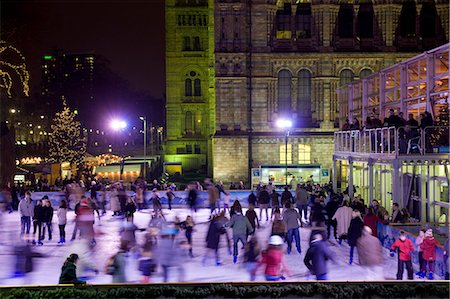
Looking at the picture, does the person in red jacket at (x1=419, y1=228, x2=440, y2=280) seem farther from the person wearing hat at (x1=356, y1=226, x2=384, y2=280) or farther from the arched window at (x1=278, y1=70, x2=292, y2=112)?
the arched window at (x1=278, y1=70, x2=292, y2=112)

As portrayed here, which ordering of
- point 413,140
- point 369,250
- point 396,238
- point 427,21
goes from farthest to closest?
point 427,21, point 413,140, point 396,238, point 369,250

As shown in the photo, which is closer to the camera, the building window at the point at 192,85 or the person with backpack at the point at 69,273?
the person with backpack at the point at 69,273

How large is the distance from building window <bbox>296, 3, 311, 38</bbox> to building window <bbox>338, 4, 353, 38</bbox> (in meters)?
2.26

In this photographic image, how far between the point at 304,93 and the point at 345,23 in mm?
5860

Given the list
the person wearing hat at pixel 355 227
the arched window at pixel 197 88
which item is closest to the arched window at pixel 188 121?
the arched window at pixel 197 88

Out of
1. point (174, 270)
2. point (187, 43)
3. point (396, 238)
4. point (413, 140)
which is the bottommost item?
point (174, 270)

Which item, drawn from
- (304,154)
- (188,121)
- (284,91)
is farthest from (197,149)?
(304,154)

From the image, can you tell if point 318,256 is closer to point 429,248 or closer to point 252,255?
point 252,255

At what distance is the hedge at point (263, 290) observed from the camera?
11.5 m

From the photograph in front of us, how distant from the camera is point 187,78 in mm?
58562

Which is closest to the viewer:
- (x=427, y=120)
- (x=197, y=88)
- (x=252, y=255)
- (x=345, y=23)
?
(x=252, y=255)

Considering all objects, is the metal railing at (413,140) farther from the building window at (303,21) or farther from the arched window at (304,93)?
the building window at (303,21)

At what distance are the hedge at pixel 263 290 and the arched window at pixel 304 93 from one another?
3092 cm

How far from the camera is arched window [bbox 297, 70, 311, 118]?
138ft
